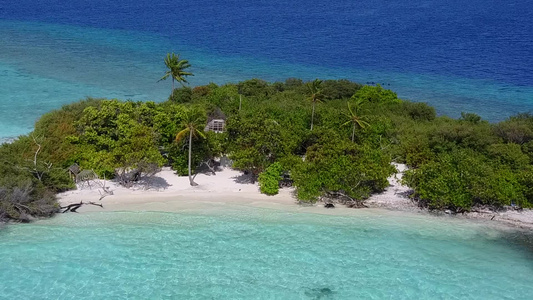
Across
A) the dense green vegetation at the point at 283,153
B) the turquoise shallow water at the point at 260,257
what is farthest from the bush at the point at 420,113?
the turquoise shallow water at the point at 260,257

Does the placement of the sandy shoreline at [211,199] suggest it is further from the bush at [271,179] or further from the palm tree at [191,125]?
the palm tree at [191,125]

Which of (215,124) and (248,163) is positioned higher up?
(215,124)

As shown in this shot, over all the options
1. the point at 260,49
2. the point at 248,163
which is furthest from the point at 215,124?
the point at 260,49

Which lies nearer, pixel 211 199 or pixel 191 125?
pixel 191 125

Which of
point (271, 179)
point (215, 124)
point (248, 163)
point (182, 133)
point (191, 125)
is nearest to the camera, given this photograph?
point (182, 133)

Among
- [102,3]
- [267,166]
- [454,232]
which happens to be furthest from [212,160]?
[102,3]

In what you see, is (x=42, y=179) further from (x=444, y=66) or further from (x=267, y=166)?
(x=444, y=66)

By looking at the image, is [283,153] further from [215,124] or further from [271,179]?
[215,124]

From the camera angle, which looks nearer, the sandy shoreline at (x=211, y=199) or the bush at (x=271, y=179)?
the sandy shoreline at (x=211, y=199)

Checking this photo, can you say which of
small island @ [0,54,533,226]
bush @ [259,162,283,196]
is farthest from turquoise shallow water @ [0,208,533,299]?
bush @ [259,162,283,196]
